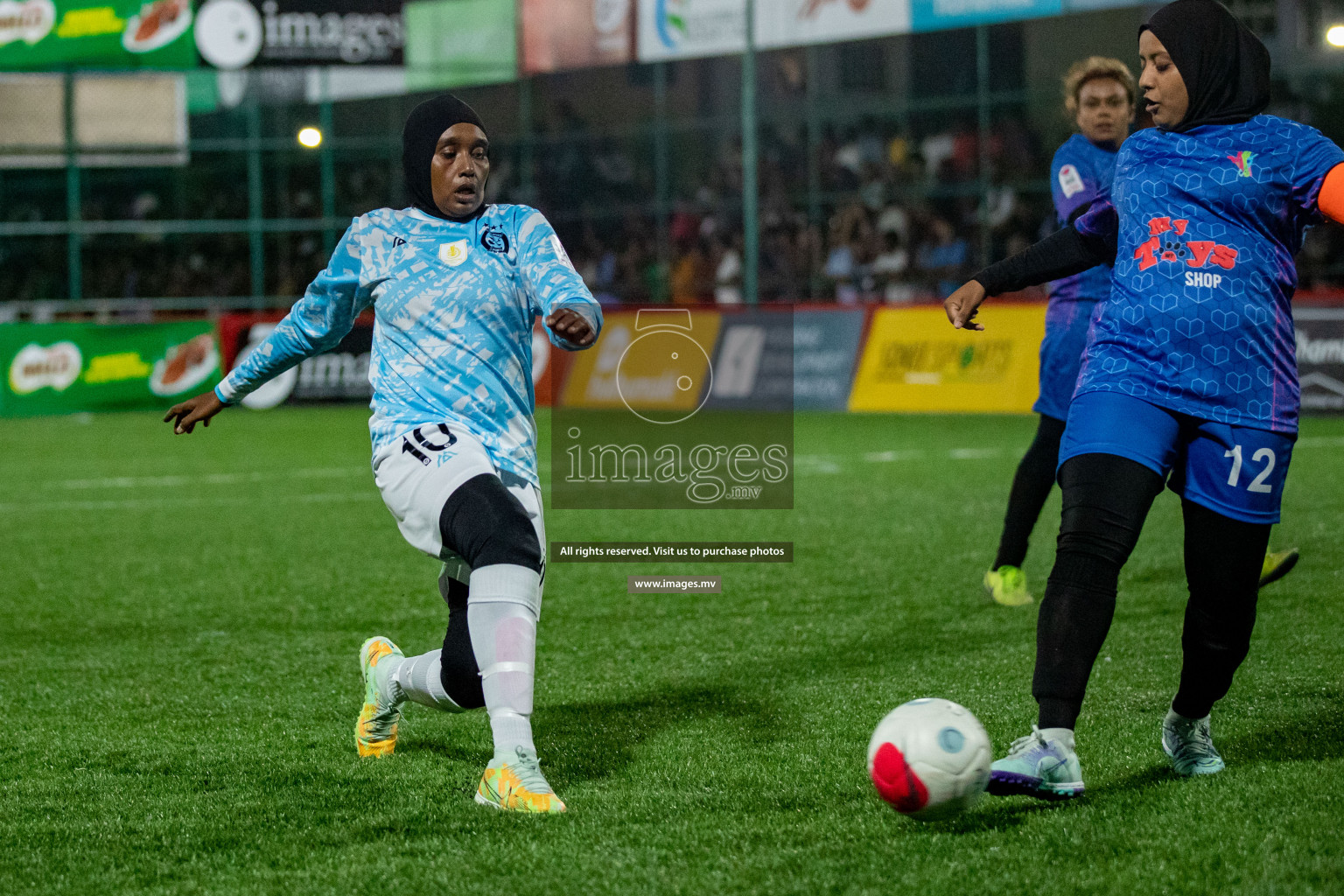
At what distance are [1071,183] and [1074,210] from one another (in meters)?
0.20

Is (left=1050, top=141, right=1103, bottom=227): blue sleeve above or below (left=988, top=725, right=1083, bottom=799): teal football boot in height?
above

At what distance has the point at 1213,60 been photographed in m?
3.63

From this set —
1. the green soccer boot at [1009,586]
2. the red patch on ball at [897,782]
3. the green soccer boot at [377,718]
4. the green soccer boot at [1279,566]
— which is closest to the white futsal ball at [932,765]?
the red patch on ball at [897,782]

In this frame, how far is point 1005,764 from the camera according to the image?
346cm

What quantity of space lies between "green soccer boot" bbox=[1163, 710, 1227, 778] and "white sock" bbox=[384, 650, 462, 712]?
189 centimetres

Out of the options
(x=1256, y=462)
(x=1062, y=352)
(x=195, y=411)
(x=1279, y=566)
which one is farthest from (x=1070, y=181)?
(x=195, y=411)

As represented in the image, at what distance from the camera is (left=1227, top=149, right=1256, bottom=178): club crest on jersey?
11.9ft

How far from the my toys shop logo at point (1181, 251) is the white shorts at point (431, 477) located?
1630 millimetres

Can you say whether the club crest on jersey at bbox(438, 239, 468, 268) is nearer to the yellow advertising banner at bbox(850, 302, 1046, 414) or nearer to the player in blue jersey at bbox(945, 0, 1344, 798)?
the player in blue jersey at bbox(945, 0, 1344, 798)

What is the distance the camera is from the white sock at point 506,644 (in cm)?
377

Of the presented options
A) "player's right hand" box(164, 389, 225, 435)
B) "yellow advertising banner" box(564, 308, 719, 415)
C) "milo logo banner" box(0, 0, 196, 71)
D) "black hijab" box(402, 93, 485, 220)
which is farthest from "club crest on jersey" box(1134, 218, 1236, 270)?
"milo logo banner" box(0, 0, 196, 71)

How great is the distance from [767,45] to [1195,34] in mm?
19407

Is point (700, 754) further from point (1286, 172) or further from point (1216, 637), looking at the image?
point (1286, 172)

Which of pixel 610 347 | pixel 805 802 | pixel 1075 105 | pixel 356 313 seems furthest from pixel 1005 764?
pixel 610 347
